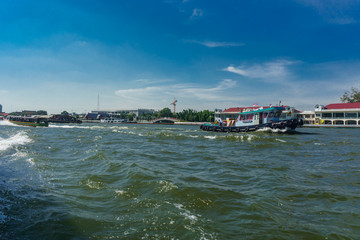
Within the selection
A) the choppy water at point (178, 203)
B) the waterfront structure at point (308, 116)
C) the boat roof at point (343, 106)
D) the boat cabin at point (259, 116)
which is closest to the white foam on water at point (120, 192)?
the choppy water at point (178, 203)

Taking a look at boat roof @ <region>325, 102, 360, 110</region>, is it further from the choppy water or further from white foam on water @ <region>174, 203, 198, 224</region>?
white foam on water @ <region>174, 203, 198, 224</region>

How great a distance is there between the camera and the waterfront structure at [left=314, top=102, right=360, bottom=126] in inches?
2111

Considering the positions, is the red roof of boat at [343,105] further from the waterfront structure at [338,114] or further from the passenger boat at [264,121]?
the passenger boat at [264,121]

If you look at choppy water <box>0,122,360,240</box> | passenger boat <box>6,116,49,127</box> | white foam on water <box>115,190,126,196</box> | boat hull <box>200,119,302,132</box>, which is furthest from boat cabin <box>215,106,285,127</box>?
passenger boat <box>6,116,49,127</box>

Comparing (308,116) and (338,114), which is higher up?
(338,114)

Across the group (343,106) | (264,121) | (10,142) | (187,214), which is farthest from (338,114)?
(10,142)

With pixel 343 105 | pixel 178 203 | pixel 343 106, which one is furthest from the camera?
pixel 343 105

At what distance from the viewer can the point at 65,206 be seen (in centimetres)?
459

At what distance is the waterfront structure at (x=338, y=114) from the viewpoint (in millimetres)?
53625

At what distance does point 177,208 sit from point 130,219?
101 cm

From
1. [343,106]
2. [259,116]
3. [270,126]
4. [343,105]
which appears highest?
[343,105]

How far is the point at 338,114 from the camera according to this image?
5662 centimetres

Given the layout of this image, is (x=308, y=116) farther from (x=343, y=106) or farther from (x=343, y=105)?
(x=343, y=106)

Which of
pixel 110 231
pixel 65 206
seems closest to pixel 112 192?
pixel 65 206
